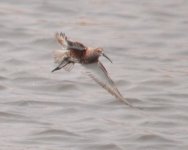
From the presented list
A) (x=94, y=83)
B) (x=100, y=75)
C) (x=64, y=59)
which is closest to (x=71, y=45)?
(x=64, y=59)

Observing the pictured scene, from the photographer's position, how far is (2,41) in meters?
11.8

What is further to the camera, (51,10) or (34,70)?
(51,10)

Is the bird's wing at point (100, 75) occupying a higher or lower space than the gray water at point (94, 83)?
higher

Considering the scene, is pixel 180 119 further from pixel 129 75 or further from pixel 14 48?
pixel 14 48

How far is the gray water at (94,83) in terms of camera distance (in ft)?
30.0

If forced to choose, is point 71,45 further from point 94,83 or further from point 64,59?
point 94,83

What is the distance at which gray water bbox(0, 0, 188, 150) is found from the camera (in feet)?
30.0

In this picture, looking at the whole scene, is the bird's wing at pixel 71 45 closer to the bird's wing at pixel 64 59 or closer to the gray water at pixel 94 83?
the bird's wing at pixel 64 59

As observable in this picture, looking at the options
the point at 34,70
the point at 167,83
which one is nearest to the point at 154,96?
the point at 167,83

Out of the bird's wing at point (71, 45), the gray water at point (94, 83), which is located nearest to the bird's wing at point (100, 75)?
the bird's wing at point (71, 45)

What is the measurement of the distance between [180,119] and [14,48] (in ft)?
9.02

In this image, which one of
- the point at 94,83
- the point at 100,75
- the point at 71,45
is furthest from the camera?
the point at 94,83

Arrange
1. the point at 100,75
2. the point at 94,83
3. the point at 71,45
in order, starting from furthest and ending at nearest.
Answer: the point at 94,83 < the point at 100,75 < the point at 71,45

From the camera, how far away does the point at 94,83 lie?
420 inches
